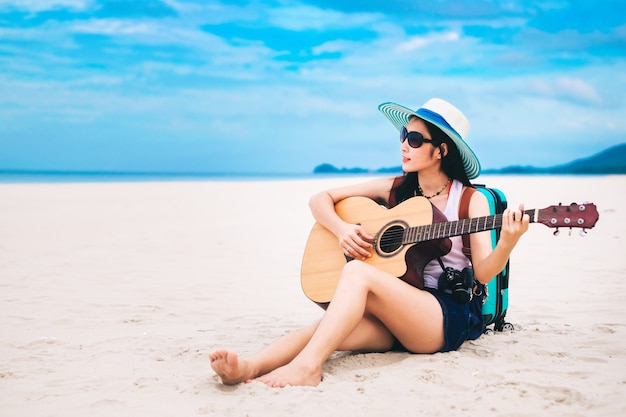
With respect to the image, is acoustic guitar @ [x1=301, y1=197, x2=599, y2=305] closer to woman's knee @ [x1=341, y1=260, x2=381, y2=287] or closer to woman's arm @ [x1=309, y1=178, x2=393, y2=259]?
woman's arm @ [x1=309, y1=178, x2=393, y2=259]

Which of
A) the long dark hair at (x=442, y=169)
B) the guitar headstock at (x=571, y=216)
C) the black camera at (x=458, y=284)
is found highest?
the long dark hair at (x=442, y=169)

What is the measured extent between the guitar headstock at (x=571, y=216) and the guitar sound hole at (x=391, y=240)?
0.84 m

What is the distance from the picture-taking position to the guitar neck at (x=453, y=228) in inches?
138

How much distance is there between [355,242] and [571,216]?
1265 mm

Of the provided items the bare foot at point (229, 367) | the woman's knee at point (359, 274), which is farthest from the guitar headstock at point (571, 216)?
the bare foot at point (229, 367)

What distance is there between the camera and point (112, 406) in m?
3.33

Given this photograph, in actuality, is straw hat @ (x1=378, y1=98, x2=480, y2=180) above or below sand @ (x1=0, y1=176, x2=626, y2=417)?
above

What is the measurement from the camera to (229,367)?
3.35m

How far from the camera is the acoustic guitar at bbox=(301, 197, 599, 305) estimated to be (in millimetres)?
3406

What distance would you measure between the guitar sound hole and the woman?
84mm

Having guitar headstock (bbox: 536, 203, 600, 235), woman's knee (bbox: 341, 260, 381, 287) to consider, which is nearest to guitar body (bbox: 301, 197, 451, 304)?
woman's knee (bbox: 341, 260, 381, 287)

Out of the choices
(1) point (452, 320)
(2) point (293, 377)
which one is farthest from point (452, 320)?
(2) point (293, 377)

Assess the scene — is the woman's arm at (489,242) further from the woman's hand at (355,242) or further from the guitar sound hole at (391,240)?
the woman's hand at (355,242)

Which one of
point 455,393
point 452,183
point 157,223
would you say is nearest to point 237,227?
point 157,223
